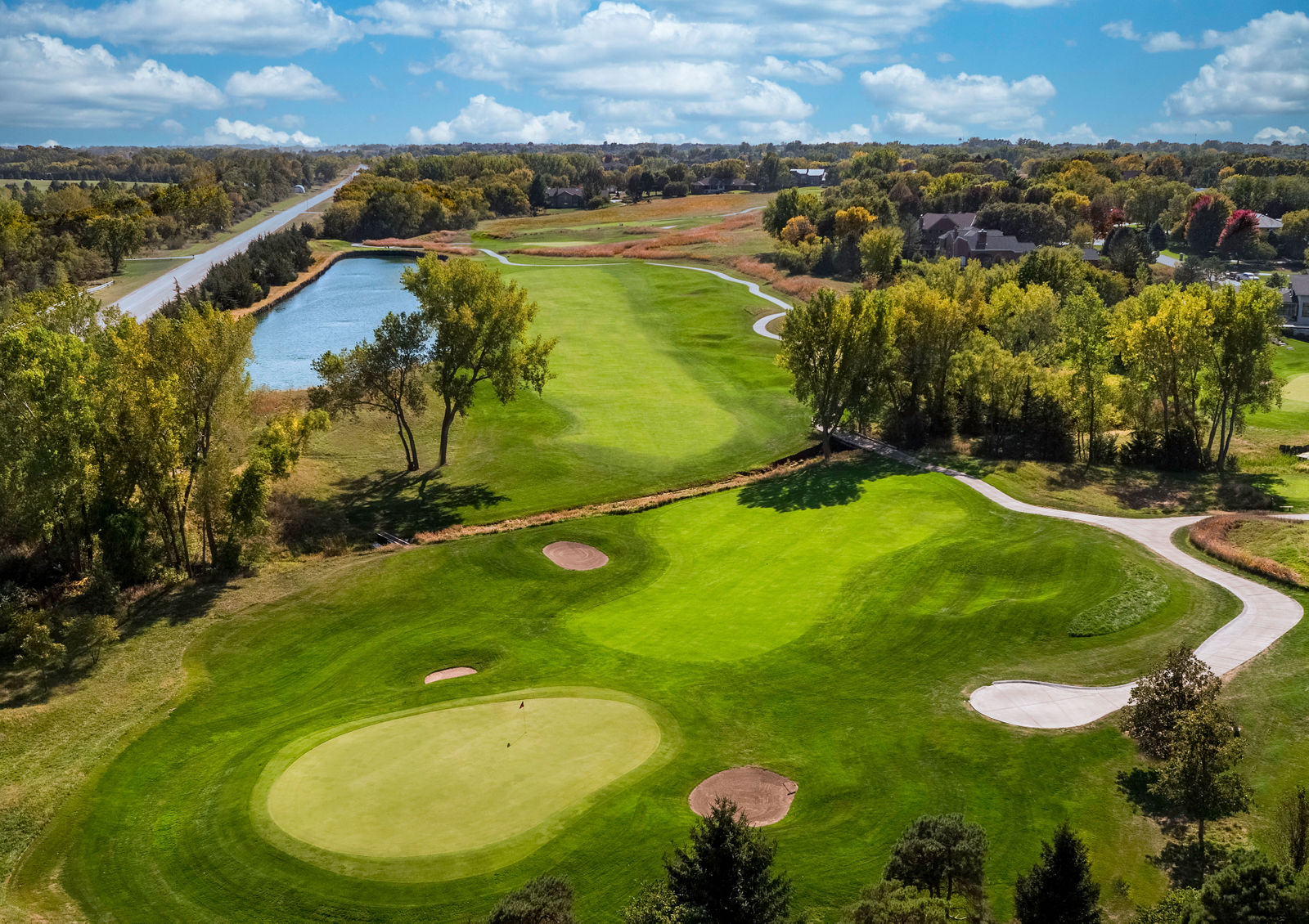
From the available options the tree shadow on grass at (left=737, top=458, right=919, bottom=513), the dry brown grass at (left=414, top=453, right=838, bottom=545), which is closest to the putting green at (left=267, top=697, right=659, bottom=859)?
the dry brown grass at (left=414, top=453, right=838, bottom=545)

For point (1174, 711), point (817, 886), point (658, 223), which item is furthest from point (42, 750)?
point (658, 223)

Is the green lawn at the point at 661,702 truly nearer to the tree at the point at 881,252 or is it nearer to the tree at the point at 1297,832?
the tree at the point at 1297,832

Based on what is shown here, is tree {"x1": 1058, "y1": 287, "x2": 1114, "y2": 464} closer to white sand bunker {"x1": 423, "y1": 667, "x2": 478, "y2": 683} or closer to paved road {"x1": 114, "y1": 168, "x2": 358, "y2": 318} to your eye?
white sand bunker {"x1": 423, "y1": 667, "x2": 478, "y2": 683}

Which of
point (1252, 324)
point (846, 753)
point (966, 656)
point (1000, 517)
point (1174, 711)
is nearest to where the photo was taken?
point (1174, 711)

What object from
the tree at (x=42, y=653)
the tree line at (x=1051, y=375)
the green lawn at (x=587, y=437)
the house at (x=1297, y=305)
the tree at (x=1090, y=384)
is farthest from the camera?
the house at (x=1297, y=305)

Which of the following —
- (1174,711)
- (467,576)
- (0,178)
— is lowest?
(467,576)

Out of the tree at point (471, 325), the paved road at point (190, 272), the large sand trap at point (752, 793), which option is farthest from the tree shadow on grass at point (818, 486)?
the paved road at point (190, 272)

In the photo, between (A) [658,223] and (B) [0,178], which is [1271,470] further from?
(B) [0,178]
